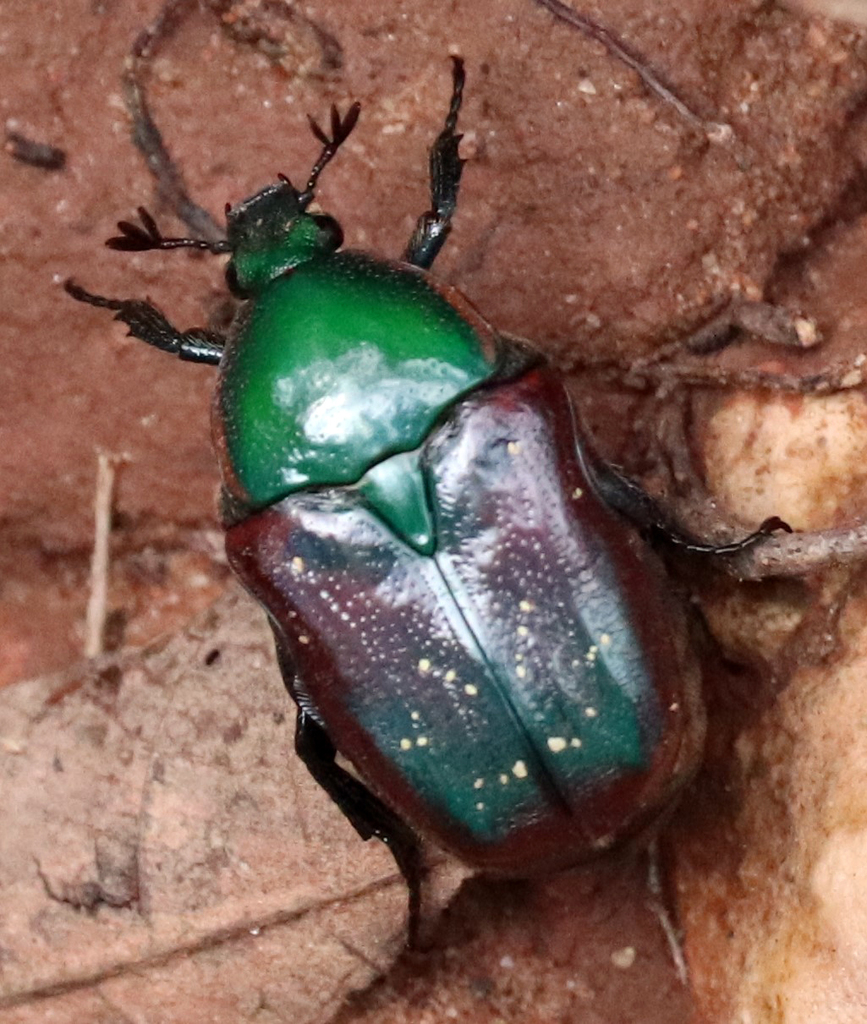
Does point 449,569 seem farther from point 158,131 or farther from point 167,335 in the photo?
point 158,131

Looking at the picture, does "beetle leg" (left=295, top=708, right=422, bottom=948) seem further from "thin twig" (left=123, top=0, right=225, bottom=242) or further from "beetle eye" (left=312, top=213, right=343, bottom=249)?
"thin twig" (left=123, top=0, right=225, bottom=242)

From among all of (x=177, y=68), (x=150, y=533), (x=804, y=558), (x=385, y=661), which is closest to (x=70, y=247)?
(x=177, y=68)

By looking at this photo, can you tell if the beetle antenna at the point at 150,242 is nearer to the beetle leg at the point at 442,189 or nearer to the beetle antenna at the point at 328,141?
the beetle antenna at the point at 328,141

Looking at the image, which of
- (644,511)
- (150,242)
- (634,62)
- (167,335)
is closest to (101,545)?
(167,335)

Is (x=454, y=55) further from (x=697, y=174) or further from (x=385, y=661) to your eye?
(x=385, y=661)

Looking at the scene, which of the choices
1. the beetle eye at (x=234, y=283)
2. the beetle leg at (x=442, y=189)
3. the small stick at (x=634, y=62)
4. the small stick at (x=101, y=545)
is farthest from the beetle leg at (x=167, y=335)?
the small stick at (x=634, y=62)

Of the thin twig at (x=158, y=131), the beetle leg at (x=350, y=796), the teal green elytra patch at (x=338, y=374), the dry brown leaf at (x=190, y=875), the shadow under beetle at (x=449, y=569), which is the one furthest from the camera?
the thin twig at (x=158, y=131)
